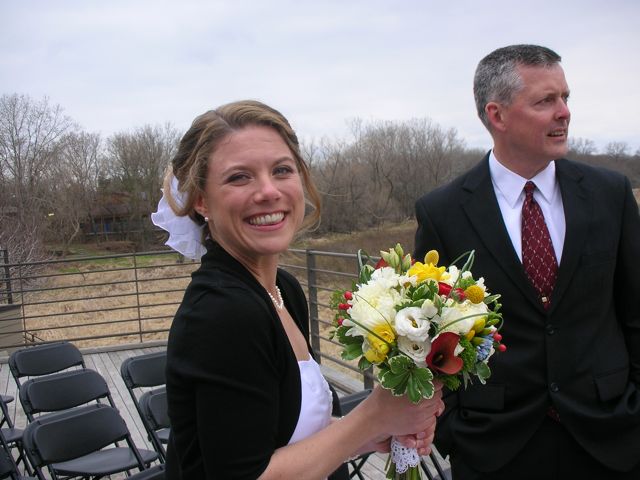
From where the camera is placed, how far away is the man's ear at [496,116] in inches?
84.8

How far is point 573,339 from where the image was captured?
199cm

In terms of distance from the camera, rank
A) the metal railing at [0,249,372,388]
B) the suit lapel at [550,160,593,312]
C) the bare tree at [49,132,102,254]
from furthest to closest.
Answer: the bare tree at [49,132,102,254], the metal railing at [0,249,372,388], the suit lapel at [550,160,593,312]

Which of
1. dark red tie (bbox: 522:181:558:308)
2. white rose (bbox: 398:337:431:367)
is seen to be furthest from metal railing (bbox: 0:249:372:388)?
white rose (bbox: 398:337:431:367)

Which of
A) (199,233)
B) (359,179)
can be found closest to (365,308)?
(199,233)

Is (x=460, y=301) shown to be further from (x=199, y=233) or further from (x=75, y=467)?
(x=75, y=467)

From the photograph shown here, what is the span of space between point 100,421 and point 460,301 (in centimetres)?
305

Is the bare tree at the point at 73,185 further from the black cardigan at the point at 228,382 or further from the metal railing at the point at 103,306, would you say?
the black cardigan at the point at 228,382

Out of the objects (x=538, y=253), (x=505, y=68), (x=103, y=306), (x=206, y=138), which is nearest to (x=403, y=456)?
(x=206, y=138)

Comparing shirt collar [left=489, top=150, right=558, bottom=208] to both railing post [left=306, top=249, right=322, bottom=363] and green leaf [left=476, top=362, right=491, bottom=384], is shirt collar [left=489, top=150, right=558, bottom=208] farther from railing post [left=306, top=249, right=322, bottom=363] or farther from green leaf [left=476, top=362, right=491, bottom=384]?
railing post [left=306, top=249, right=322, bottom=363]

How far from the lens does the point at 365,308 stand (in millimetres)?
1303

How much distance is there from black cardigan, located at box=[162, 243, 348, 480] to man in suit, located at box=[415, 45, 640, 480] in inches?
41.9

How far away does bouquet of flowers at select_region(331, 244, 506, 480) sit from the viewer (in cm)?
123

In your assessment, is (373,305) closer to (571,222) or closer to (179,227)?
(179,227)

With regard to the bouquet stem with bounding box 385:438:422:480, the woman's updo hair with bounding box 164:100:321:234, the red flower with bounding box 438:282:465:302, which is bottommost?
the bouquet stem with bounding box 385:438:422:480
